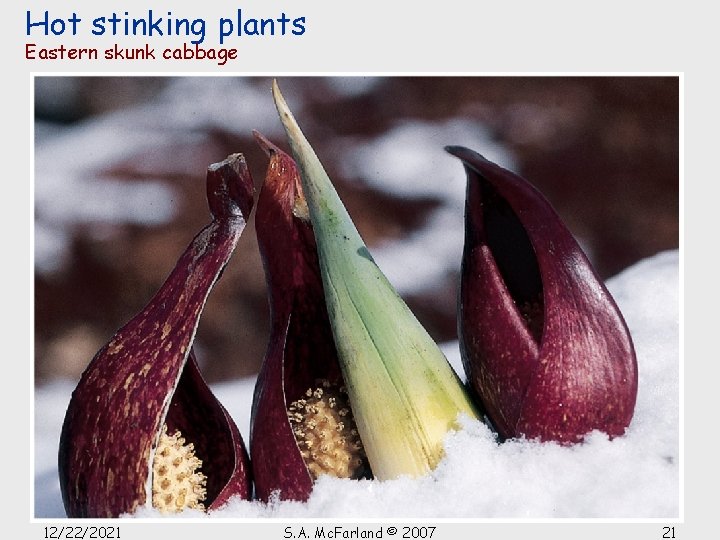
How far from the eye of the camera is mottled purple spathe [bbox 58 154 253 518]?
0.67 m

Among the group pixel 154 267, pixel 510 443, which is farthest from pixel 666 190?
pixel 510 443

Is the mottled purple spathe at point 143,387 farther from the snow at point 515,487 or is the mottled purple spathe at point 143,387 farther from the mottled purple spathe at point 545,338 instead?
the mottled purple spathe at point 545,338

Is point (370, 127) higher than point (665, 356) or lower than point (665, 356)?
higher

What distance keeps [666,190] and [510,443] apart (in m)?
0.98

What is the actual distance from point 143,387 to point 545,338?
0.30 m

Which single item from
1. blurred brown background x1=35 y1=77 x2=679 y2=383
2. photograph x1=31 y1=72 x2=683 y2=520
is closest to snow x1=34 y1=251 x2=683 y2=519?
photograph x1=31 y1=72 x2=683 y2=520

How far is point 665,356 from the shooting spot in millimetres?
923

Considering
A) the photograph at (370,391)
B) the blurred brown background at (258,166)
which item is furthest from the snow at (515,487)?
the blurred brown background at (258,166)

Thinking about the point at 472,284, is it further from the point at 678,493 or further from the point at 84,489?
the point at 84,489

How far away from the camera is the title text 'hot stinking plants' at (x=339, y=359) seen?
67cm

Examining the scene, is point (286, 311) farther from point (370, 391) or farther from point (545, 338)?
point (545, 338)

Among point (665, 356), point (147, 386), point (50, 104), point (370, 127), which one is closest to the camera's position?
point (147, 386)

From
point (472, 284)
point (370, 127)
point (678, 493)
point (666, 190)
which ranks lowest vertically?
point (678, 493)

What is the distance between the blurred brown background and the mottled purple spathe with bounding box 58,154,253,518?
77cm
